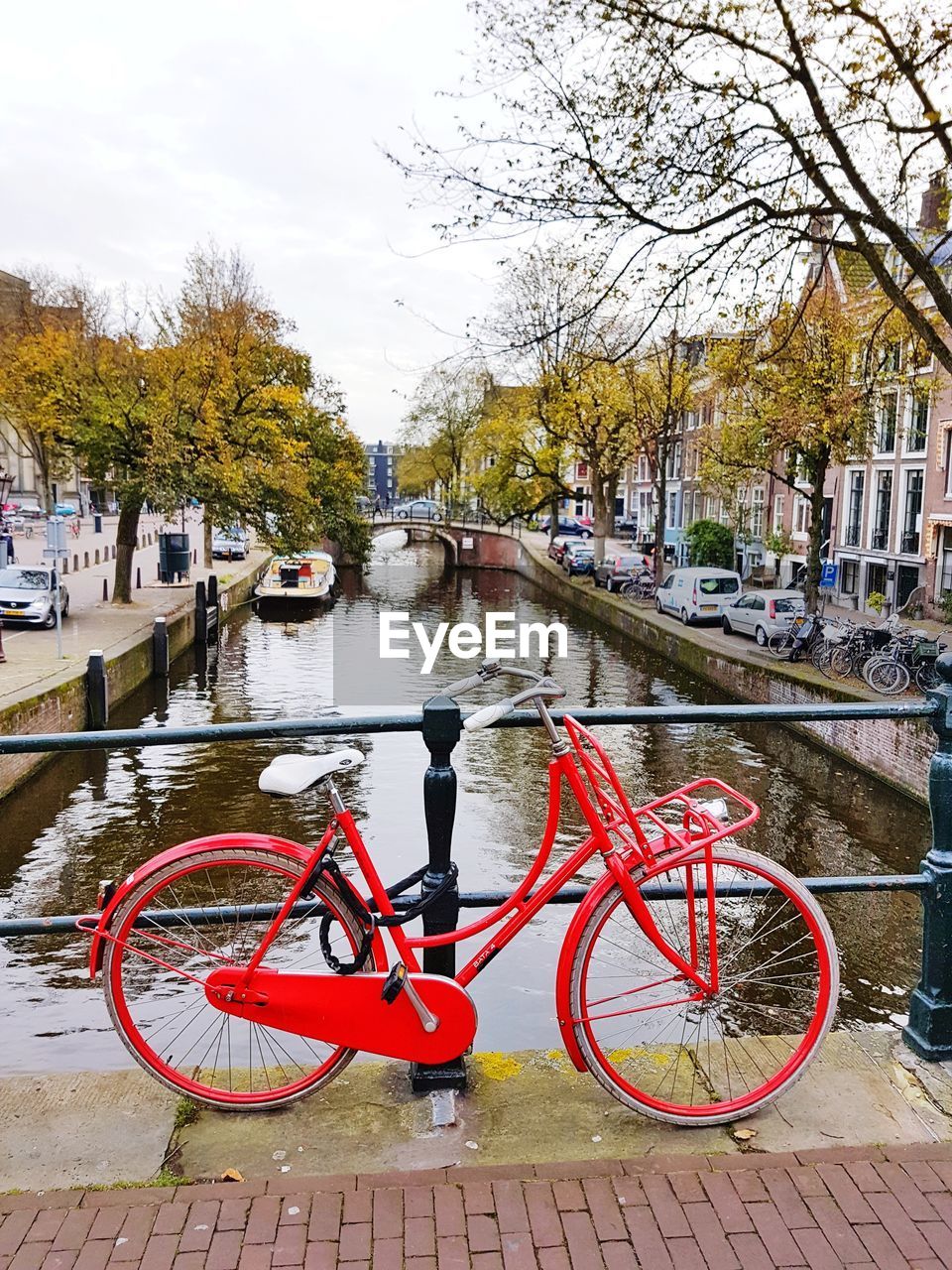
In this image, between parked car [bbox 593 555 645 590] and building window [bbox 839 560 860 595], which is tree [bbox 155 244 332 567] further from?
building window [bbox 839 560 860 595]

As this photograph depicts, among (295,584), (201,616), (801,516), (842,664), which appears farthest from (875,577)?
(201,616)

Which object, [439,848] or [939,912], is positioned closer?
[439,848]

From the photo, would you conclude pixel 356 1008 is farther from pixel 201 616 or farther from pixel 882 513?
pixel 882 513

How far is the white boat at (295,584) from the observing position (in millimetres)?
36125

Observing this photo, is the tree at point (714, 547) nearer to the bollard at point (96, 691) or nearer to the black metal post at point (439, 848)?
the bollard at point (96, 691)

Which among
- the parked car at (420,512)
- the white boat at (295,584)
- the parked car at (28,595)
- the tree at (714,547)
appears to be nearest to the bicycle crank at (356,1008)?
the parked car at (28,595)

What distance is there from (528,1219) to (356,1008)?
0.62m

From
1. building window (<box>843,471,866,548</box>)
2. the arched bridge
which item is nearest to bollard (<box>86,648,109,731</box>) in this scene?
building window (<box>843,471,866,548</box>)

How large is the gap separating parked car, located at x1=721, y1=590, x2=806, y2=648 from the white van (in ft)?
5.71

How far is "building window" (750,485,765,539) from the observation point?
39.2 meters

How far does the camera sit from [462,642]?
30.7 m

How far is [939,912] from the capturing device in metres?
2.79

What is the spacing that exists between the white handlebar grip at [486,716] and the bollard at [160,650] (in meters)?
19.6

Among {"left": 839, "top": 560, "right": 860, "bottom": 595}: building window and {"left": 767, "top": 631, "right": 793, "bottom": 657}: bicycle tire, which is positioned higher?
{"left": 839, "top": 560, "right": 860, "bottom": 595}: building window
